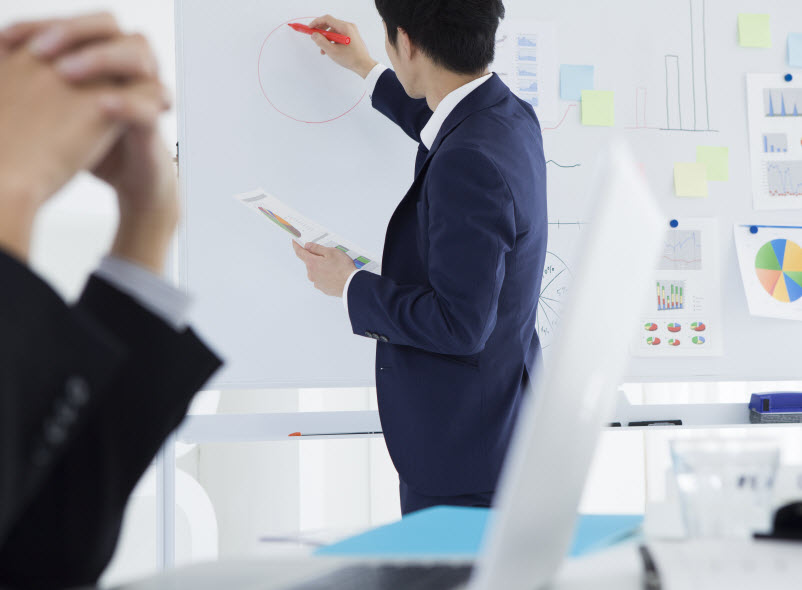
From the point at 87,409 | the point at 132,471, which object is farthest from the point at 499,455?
the point at 87,409

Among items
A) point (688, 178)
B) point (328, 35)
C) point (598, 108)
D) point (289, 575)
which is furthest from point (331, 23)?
point (289, 575)

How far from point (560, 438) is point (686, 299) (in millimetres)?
1916

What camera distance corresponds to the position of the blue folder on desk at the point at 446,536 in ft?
2.37

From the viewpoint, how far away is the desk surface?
60 centimetres

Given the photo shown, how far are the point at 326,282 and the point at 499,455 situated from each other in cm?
47

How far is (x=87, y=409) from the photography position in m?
0.49

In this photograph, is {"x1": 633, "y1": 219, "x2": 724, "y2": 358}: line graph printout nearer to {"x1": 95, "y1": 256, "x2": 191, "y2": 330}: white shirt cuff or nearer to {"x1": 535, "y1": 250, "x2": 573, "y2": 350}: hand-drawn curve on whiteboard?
{"x1": 535, "y1": 250, "x2": 573, "y2": 350}: hand-drawn curve on whiteboard

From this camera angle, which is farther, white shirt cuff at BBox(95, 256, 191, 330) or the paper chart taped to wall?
the paper chart taped to wall

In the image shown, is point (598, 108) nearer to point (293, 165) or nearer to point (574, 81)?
point (574, 81)

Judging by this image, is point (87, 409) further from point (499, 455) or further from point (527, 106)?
point (527, 106)

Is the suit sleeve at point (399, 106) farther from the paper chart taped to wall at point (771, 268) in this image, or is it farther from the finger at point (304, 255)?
the paper chart taped to wall at point (771, 268)

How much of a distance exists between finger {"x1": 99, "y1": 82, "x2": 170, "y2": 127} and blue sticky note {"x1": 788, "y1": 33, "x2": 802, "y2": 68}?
220 centimetres

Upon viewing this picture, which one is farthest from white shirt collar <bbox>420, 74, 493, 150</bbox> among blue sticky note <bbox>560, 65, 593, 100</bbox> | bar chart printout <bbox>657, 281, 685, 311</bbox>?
bar chart printout <bbox>657, 281, 685, 311</bbox>

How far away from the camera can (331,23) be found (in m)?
2.11
